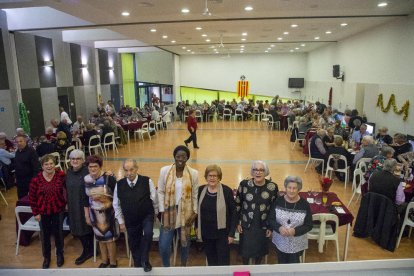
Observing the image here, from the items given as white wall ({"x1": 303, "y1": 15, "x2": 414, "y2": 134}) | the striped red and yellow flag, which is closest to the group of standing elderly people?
white wall ({"x1": 303, "y1": 15, "x2": 414, "y2": 134})

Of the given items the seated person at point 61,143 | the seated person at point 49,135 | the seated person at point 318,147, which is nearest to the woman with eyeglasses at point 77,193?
the seated person at point 61,143

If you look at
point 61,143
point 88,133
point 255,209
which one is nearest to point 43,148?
point 61,143

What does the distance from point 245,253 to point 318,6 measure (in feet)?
19.0

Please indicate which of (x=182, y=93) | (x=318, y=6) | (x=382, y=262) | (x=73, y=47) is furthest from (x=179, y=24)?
(x=182, y=93)

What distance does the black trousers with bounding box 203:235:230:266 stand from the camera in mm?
3002

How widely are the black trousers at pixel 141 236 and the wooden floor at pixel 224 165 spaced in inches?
22.7

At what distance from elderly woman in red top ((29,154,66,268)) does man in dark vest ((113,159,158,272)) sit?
840 mm

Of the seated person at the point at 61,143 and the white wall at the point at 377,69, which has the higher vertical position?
the white wall at the point at 377,69

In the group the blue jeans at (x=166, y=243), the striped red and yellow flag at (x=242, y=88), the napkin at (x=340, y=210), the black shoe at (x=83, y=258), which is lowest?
the black shoe at (x=83, y=258)

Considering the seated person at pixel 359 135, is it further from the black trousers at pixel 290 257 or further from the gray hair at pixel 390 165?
the black trousers at pixel 290 257

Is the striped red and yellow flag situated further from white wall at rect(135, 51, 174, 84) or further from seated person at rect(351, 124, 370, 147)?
seated person at rect(351, 124, 370, 147)

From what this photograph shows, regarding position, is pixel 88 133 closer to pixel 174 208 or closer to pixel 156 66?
pixel 174 208

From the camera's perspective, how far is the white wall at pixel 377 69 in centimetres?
763

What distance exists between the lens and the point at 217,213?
9.53ft
